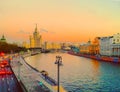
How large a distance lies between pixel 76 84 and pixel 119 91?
6006 millimetres

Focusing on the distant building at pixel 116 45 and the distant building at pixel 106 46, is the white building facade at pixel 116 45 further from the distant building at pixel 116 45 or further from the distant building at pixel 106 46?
the distant building at pixel 106 46

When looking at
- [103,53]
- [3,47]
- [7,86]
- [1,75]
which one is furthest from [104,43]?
[7,86]

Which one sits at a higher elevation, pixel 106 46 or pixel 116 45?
pixel 116 45

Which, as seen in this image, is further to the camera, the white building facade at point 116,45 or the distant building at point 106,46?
the distant building at point 106,46

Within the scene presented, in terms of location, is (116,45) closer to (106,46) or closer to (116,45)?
(116,45)

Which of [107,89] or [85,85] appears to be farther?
[85,85]

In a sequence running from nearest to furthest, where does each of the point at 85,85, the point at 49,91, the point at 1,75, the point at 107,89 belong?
1. the point at 49,91
2. the point at 107,89
3. the point at 85,85
4. the point at 1,75

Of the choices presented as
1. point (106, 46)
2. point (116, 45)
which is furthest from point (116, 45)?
point (106, 46)

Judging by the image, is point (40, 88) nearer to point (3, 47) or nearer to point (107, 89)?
point (107, 89)

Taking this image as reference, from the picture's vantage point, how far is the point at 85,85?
31.1 metres

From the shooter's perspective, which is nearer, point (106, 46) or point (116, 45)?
point (116, 45)

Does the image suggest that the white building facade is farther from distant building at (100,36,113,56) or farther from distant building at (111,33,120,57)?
distant building at (100,36,113,56)

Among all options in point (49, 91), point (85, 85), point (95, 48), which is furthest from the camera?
point (95, 48)

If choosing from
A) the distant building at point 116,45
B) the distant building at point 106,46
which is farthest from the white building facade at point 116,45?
the distant building at point 106,46
